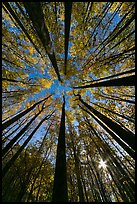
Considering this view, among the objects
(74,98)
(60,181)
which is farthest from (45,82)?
(60,181)

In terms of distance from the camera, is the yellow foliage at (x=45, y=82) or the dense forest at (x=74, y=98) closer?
the dense forest at (x=74, y=98)

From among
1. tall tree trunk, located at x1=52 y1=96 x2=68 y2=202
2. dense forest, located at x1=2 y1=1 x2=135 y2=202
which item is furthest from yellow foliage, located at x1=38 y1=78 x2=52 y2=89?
tall tree trunk, located at x1=52 y1=96 x2=68 y2=202

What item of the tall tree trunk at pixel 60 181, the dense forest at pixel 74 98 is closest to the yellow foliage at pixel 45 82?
the dense forest at pixel 74 98

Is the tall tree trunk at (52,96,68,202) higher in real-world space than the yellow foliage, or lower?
lower

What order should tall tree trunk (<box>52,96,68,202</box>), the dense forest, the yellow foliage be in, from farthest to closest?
the yellow foliage
the dense forest
tall tree trunk (<box>52,96,68,202</box>)

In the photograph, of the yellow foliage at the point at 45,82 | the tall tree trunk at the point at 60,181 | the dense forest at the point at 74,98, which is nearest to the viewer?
the tall tree trunk at the point at 60,181

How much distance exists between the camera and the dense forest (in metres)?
5.29

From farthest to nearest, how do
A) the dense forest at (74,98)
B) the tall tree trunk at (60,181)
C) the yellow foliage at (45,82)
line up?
the yellow foliage at (45,82), the dense forest at (74,98), the tall tree trunk at (60,181)

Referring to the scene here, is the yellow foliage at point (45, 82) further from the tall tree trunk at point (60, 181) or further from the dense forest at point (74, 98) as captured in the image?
the tall tree trunk at point (60, 181)

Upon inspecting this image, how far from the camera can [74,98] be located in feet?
35.4

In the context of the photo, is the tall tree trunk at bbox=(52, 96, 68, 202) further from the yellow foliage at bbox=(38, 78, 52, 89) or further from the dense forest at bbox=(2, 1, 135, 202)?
the yellow foliage at bbox=(38, 78, 52, 89)

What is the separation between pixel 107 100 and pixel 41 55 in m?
4.79

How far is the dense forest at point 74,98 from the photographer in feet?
17.4

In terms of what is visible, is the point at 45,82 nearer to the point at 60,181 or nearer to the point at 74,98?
the point at 74,98
